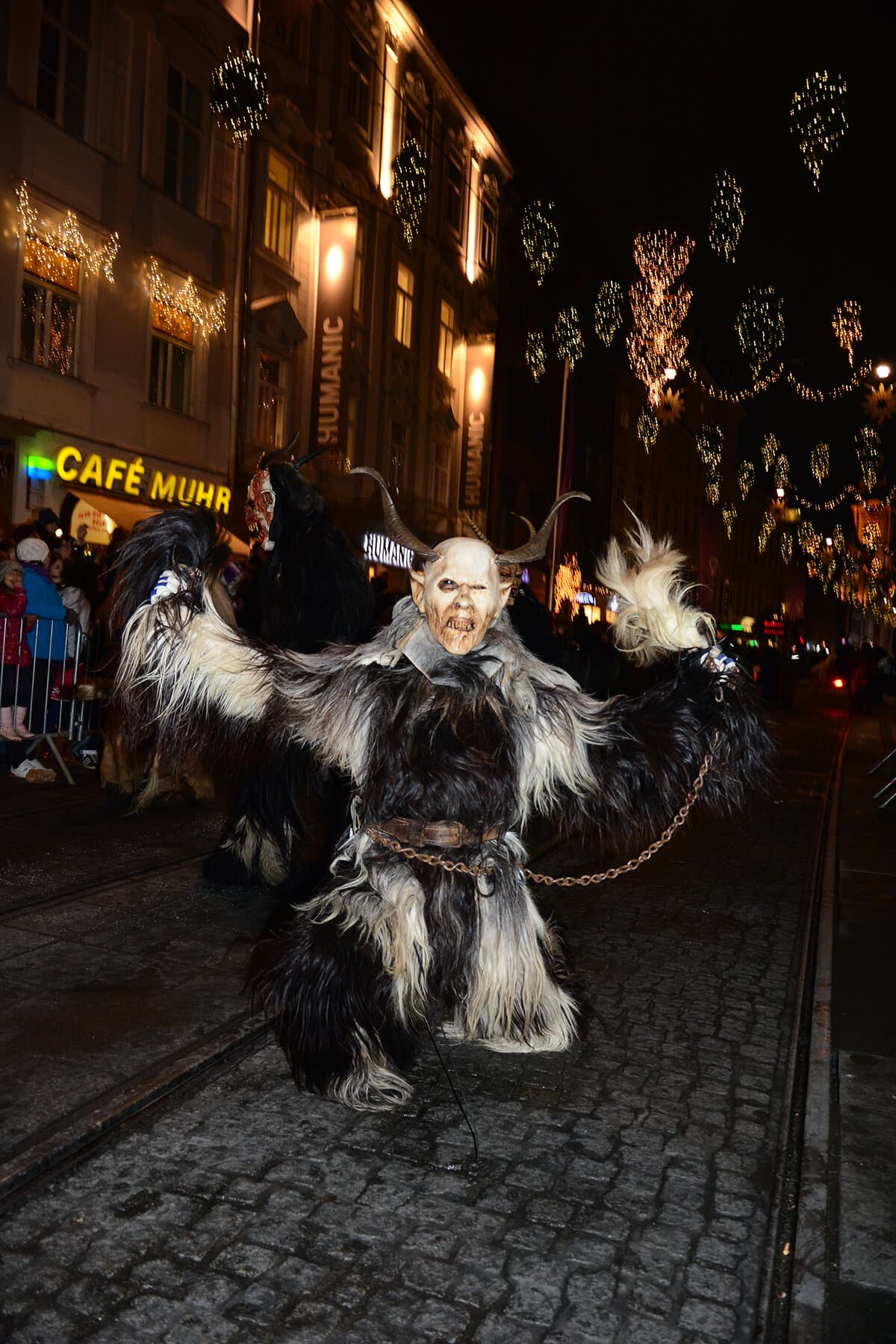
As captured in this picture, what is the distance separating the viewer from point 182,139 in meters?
17.0

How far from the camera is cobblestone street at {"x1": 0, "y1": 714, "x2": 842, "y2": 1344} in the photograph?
2.43 metres

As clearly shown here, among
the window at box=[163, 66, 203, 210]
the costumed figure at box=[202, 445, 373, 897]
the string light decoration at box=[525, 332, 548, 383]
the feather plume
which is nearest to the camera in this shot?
the feather plume

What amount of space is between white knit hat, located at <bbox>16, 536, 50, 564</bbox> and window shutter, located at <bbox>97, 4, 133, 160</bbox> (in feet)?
27.6

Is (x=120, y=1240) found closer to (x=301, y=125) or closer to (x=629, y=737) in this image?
(x=629, y=737)

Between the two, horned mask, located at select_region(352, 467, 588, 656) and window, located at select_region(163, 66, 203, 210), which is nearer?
horned mask, located at select_region(352, 467, 588, 656)

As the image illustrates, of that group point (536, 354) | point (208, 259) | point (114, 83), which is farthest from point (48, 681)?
point (536, 354)

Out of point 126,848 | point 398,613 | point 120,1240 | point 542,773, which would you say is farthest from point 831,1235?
point 126,848

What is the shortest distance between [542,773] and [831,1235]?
60.6 inches

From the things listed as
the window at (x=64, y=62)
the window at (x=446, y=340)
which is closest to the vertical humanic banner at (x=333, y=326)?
the window at (x=64, y=62)

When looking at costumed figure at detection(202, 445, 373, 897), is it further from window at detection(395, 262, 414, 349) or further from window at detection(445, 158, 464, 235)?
window at detection(445, 158, 464, 235)

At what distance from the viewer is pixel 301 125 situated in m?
20.1

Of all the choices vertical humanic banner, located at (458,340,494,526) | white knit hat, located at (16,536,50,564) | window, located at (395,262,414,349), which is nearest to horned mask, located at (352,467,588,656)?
white knit hat, located at (16,536,50,564)

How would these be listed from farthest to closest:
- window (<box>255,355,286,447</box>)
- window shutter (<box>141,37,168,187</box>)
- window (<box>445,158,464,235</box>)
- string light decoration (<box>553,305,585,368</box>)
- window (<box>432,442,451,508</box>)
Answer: string light decoration (<box>553,305,585,368</box>)
window (<box>432,442,451,508</box>)
window (<box>445,158,464,235</box>)
window (<box>255,355,286,447</box>)
window shutter (<box>141,37,168,187</box>)

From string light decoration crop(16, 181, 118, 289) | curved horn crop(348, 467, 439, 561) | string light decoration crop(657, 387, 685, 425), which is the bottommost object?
curved horn crop(348, 467, 439, 561)
